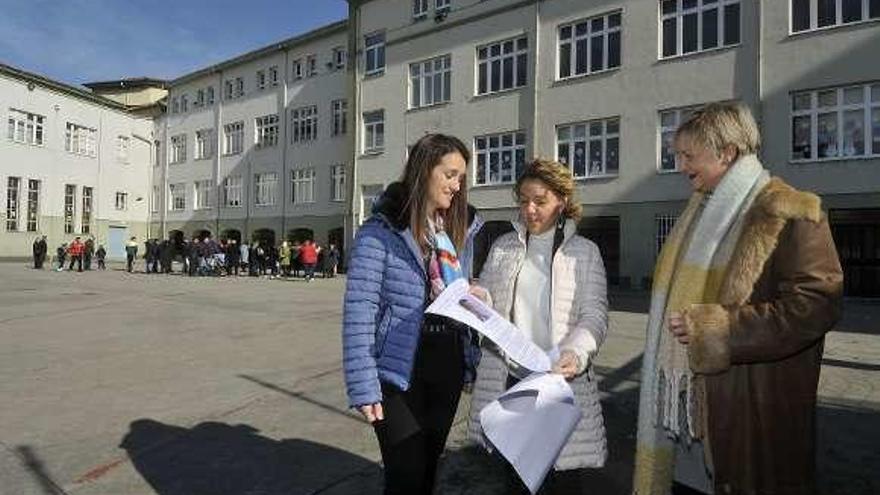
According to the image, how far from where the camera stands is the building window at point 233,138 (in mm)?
45688

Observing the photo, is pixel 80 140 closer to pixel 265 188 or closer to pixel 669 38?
pixel 265 188

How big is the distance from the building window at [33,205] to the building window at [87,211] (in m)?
3.34

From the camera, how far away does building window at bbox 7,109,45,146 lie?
4614cm

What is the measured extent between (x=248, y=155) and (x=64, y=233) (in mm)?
14181

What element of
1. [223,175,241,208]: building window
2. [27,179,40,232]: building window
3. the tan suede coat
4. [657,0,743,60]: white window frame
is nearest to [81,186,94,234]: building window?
[27,179,40,232]: building window

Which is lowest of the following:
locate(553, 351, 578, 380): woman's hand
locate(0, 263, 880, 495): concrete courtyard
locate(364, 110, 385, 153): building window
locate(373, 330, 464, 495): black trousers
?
locate(0, 263, 880, 495): concrete courtyard

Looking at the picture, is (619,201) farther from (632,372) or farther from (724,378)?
(724,378)

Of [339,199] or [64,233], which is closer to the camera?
[339,199]

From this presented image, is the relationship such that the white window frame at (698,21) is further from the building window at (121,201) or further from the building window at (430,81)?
the building window at (121,201)

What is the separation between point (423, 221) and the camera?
3.15 metres

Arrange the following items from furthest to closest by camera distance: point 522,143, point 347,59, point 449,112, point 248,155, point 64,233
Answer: point 64,233 < point 248,155 < point 347,59 < point 449,112 < point 522,143

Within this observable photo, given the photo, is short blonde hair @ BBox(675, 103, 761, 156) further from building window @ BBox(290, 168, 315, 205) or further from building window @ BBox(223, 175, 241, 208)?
building window @ BBox(223, 175, 241, 208)

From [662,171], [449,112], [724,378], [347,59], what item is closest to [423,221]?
[724,378]

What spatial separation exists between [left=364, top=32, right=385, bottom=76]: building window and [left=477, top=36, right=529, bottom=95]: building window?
603 cm
